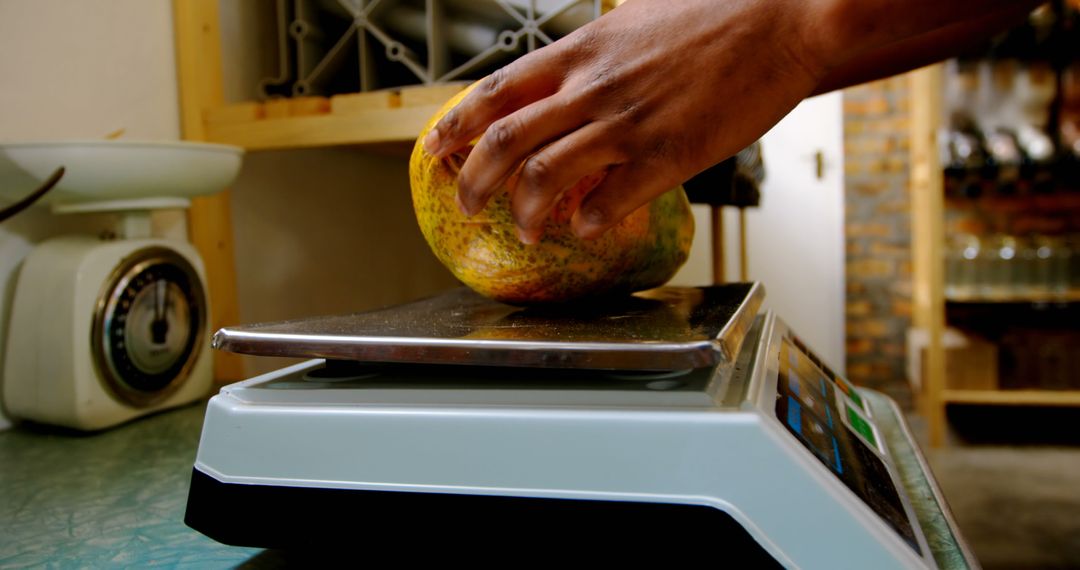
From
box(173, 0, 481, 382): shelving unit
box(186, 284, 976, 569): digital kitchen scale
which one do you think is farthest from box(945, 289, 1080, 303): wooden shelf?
box(186, 284, 976, 569): digital kitchen scale

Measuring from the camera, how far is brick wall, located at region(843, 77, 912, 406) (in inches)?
144

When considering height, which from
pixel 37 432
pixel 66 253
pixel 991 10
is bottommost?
pixel 37 432

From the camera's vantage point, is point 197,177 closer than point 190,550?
No

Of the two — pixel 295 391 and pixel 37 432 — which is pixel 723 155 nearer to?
pixel 295 391

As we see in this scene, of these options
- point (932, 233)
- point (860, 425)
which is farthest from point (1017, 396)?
point (860, 425)

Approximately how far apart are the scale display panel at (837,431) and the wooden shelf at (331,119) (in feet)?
2.36

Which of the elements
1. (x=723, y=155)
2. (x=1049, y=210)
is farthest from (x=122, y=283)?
(x=1049, y=210)

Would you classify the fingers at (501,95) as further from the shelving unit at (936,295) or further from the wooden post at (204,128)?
the shelving unit at (936,295)

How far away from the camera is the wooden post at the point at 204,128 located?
136 centimetres

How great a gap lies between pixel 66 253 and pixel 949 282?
292cm

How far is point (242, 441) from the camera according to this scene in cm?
51

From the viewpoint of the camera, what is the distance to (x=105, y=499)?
29.3 inches

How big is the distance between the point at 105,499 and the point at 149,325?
14.5 inches

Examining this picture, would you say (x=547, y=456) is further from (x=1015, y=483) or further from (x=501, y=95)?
(x=1015, y=483)
